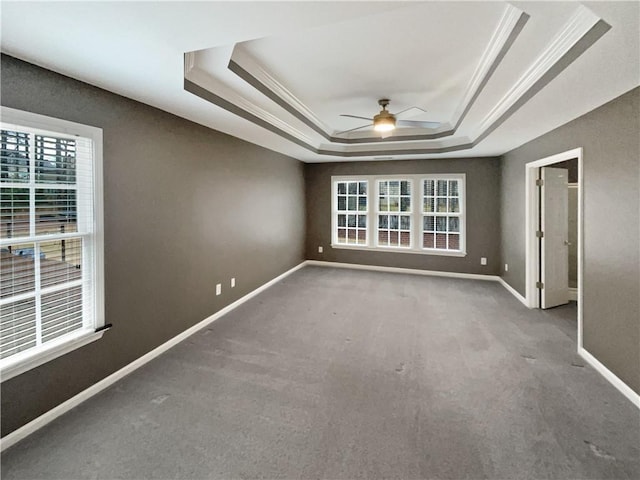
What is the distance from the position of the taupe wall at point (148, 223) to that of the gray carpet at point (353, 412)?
28 centimetres

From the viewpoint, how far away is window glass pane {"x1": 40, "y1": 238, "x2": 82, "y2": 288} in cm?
203

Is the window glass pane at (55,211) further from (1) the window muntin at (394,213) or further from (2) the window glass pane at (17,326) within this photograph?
(1) the window muntin at (394,213)

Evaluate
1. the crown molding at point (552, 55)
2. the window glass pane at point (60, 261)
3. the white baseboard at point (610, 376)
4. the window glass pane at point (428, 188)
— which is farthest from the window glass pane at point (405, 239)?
the window glass pane at point (60, 261)

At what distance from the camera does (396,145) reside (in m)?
5.44

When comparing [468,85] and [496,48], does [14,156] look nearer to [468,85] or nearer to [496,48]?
[496,48]

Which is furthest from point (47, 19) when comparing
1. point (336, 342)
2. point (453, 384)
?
point (453, 384)

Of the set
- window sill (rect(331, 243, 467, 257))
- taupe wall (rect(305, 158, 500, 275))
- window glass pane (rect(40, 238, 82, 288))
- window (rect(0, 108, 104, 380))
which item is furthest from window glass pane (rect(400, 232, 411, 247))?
window glass pane (rect(40, 238, 82, 288))

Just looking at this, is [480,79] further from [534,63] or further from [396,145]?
Result: [396,145]

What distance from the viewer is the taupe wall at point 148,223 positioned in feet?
6.57

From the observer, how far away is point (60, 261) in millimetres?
2137

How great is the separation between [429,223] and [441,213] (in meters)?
0.31

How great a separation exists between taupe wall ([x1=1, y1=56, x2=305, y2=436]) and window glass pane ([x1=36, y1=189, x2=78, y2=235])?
0.77 feet

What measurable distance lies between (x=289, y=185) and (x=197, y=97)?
337cm

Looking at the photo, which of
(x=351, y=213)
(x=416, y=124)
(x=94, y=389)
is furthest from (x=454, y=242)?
(x=94, y=389)
